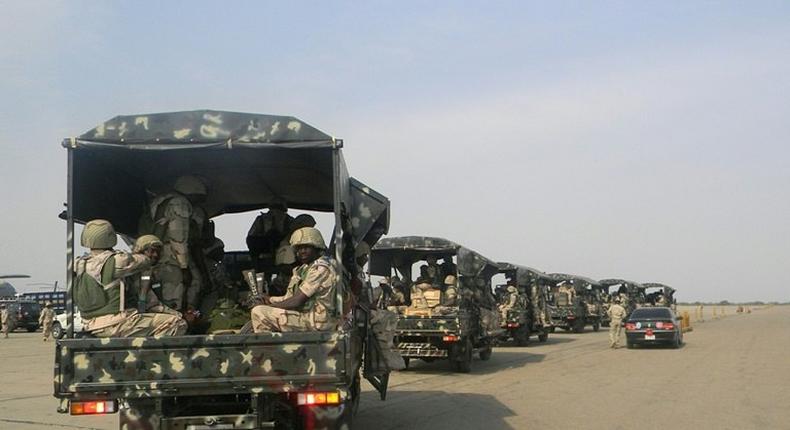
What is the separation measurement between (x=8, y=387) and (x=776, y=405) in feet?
43.8

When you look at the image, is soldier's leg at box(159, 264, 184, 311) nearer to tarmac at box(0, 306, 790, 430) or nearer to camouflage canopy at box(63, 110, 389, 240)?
camouflage canopy at box(63, 110, 389, 240)

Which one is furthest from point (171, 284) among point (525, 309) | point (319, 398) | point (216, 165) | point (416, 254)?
point (525, 309)

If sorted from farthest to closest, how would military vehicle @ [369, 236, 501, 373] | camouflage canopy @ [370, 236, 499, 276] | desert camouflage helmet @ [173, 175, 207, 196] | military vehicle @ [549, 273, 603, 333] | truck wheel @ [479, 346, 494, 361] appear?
military vehicle @ [549, 273, 603, 333], truck wheel @ [479, 346, 494, 361], camouflage canopy @ [370, 236, 499, 276], military vehicle @ [369, 236, 501, 373], desert camouflage helmet @ [173, 175, 207, 196]

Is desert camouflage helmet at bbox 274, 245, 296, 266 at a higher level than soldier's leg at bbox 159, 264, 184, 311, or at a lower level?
higher

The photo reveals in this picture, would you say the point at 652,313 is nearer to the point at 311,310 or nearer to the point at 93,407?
the point at 311,310

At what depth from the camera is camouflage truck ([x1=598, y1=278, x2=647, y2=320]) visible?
42.4 metres

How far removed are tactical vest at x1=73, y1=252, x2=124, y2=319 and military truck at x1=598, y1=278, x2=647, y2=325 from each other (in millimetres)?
37879

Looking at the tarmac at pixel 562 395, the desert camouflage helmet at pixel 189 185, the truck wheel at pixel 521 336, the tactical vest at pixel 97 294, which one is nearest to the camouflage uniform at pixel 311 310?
the tactical vest at pixel 97 294

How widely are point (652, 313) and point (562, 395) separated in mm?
13689

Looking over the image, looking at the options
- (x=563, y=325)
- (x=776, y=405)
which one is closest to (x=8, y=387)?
(x=776, y=405)

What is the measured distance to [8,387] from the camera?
45.4 ft

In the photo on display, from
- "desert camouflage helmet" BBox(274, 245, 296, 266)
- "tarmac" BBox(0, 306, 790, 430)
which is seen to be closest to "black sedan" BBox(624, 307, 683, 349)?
"tarmac" BBox(0, 306, 790, 430)

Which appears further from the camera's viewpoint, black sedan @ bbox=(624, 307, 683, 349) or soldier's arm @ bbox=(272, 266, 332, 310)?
black sedan @ bbox=(624, 307, 683, 349)

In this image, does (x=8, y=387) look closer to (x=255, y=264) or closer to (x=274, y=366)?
(x=255, y=264)
